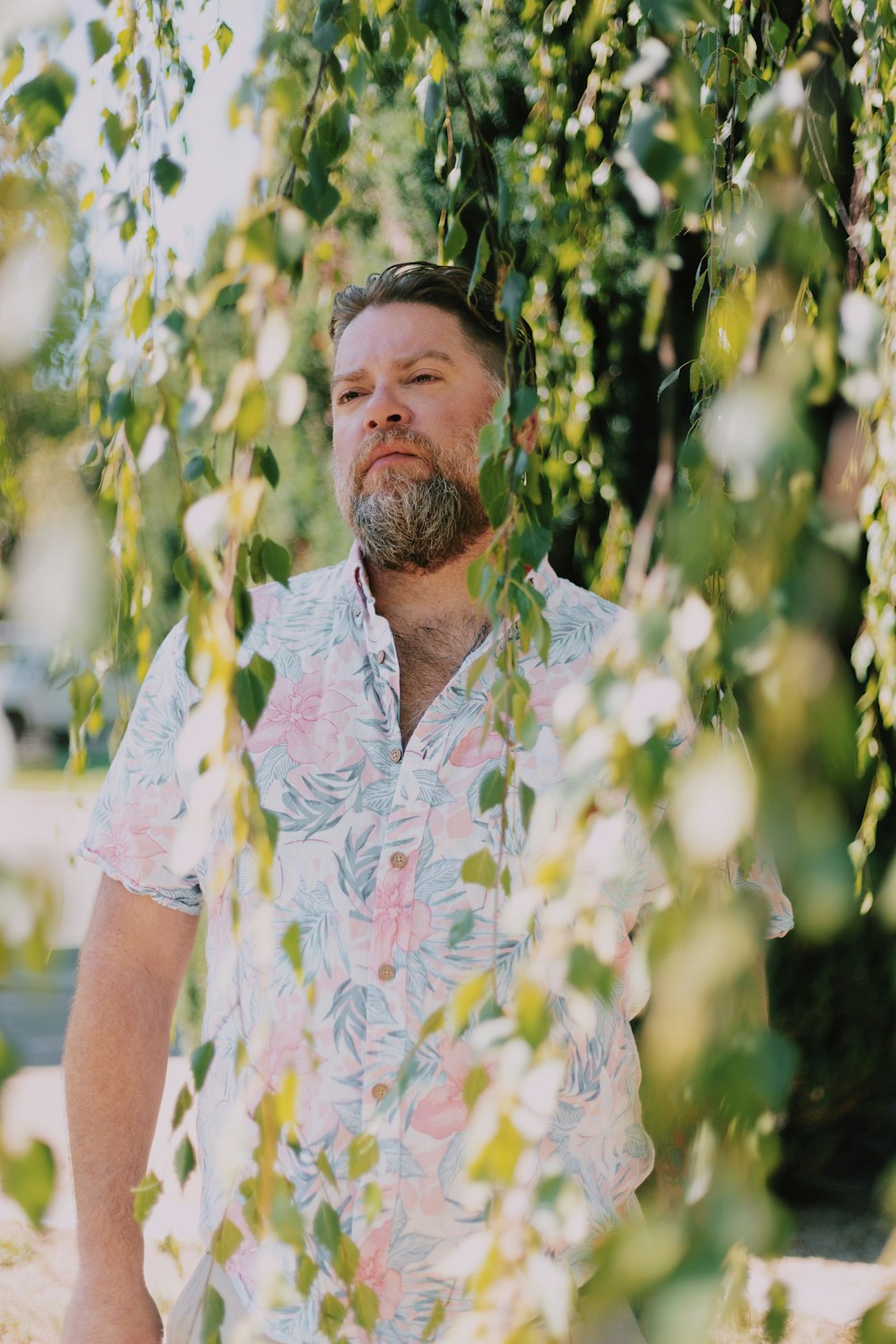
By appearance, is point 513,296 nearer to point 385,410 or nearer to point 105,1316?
point 385,410

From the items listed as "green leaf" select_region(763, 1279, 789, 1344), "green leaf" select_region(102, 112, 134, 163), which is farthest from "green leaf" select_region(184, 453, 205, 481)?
"green leaf" select_region(763, 1279, 789, 1344)

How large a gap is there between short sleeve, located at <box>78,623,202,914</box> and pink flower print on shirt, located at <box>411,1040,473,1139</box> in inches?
14.4

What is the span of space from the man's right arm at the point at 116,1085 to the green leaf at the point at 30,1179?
2.70ft

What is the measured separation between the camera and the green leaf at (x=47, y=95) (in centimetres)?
75

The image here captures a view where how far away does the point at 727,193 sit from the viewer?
1.05 meters

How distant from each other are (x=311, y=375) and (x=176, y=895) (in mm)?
2363

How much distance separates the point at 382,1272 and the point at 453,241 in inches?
35.8

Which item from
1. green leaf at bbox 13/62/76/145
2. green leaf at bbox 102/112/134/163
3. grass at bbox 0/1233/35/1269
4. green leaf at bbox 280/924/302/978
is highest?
green leaf at bbox 102/112/134/163

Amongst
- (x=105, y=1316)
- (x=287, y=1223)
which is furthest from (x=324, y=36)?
(x=105, y=1316)

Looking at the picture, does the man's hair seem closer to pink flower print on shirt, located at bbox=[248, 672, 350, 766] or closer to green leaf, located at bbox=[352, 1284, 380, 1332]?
pink flower print on shirt, located at bbox=[248, 672, 350, 766]

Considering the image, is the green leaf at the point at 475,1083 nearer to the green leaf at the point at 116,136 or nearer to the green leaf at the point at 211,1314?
the green leaf at the point at 211,1314

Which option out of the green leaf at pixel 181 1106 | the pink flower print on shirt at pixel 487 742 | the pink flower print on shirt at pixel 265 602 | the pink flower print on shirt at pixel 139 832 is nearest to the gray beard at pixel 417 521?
the pink flower print on shirt at pixel 265 602

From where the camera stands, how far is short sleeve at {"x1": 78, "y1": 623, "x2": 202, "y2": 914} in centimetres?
130

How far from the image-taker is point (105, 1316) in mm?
1255
